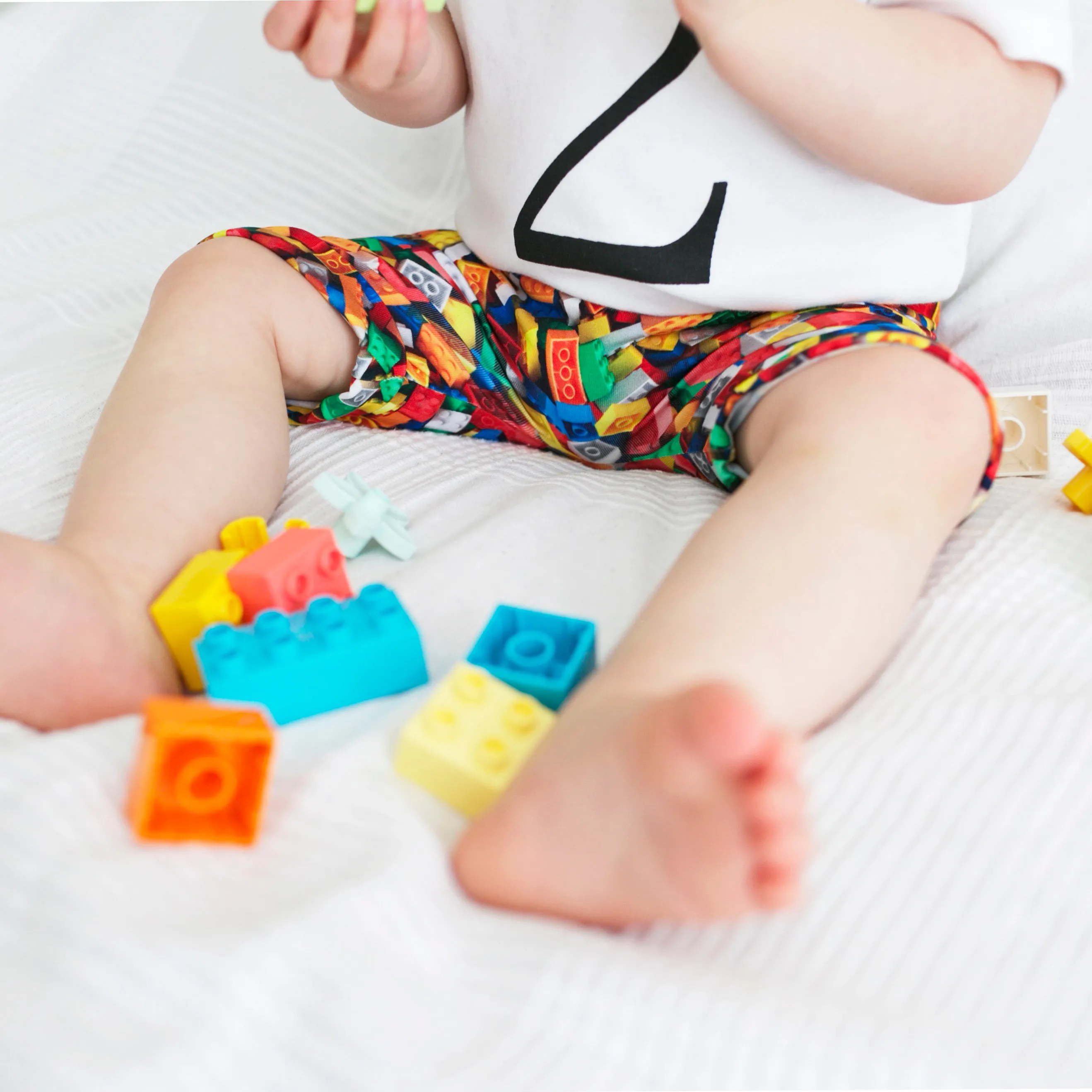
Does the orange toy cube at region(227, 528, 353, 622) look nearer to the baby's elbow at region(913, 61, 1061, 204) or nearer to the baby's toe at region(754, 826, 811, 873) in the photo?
the baby's toe at region(754, 826, 811, 873)

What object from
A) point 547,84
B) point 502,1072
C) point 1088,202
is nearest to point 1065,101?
point 1088,202

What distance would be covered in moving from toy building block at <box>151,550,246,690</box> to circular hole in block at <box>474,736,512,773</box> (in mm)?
151

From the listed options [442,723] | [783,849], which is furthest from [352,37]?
[783,849]

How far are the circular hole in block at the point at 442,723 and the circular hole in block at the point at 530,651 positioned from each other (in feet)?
0.17

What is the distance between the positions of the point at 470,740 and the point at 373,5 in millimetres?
426

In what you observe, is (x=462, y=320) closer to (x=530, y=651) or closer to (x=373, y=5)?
(x=373, y=5)

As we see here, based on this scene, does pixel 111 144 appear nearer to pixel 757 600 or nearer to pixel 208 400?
pixel 208 400

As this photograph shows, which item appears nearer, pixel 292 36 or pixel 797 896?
pixel 797 896

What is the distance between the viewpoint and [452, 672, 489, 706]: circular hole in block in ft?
1.50

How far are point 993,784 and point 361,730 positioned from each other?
0.89 ft

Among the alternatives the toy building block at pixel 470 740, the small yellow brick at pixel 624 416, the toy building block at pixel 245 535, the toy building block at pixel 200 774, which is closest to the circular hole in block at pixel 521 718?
the toy building block at pixel 470 740

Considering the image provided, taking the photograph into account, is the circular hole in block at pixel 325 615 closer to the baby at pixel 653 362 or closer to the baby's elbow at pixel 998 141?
the baby at pixel 653 362

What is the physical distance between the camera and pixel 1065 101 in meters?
0.88

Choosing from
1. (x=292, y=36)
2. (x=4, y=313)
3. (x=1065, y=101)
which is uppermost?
(x=1065, y=101)
